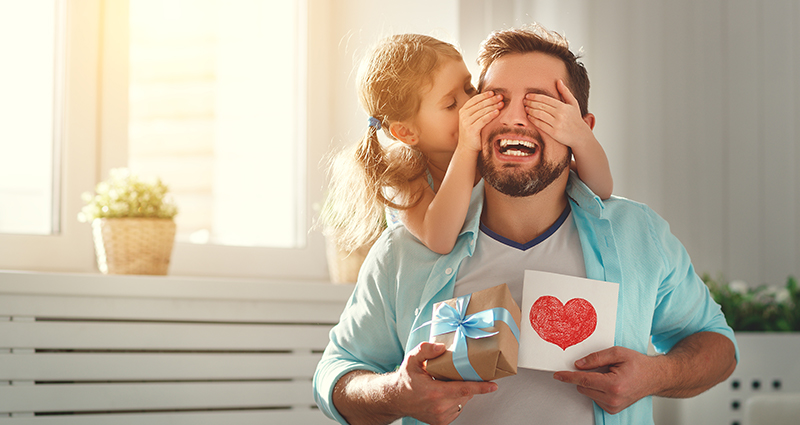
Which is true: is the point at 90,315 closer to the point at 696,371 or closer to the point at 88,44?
the point at 88,44

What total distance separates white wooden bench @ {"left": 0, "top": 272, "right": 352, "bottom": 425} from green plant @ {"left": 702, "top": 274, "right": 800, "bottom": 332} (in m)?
1.13

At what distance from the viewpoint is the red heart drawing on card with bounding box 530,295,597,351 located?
0.95 metres

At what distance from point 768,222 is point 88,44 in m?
2.34

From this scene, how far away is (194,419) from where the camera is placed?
1.89m

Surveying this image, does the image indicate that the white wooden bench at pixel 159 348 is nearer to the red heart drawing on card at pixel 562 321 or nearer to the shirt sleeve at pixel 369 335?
the shirt sleeve at pixel 369 335

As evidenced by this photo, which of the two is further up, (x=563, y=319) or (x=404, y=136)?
(x=404, y=136)

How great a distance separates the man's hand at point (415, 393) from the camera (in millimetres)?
876

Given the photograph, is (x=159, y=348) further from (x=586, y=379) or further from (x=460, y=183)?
(x=586, y=379)

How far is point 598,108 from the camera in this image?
222 centimetres

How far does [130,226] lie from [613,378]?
1.44 metres

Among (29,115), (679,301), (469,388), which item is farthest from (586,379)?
(29,115)

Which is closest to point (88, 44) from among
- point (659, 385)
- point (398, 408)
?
point (398, 408)

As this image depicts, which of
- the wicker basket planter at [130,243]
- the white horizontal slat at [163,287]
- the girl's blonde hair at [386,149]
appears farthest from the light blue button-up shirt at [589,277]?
the wicker basket planter at [130,243]

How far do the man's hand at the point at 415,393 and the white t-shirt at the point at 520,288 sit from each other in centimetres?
10
